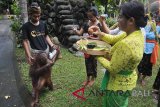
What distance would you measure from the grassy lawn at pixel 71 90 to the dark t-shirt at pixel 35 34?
0.96 m

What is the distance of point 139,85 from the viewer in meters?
5.36

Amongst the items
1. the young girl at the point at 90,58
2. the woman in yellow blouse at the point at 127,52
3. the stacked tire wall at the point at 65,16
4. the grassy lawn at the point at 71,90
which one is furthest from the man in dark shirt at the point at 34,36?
the stacked tire wall at the point at 65,16

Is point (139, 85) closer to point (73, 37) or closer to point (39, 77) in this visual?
point (39, 77)

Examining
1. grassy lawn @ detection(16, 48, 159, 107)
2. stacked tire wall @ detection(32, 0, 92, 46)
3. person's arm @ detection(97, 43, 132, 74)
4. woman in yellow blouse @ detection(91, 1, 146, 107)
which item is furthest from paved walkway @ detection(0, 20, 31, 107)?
person's arm @ detection(97, 43, 132, 74)

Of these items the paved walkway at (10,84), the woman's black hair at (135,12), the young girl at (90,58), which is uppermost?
the woman's black hair at (135,12)

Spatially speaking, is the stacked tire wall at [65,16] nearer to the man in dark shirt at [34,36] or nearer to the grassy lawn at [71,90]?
the grassy lawn at [71,90]

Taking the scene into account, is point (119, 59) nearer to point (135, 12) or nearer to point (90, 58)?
point (135, 12)

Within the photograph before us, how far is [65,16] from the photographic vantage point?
355 inches

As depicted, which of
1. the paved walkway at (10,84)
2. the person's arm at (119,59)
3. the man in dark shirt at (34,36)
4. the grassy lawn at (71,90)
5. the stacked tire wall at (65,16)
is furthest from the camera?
the stacked tire wall at (65,16)

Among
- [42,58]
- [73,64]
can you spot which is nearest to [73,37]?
[73,64]

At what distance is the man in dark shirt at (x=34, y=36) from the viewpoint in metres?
4.40

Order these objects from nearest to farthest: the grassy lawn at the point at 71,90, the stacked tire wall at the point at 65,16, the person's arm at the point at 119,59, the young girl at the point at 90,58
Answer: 1. the person's arm at the point at 119,59
2. the grassy lawn at the point at 71,90
3. the young girl at the point at 90,58
4. the stacked tire wall at the point at 65,16

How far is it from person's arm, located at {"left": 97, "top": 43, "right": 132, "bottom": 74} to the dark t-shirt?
210cm

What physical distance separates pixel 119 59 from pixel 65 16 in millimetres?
6658
